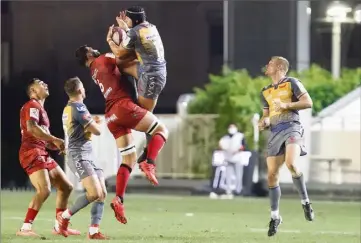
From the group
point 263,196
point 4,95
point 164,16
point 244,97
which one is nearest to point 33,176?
point 263,196

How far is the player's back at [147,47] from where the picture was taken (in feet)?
32.5

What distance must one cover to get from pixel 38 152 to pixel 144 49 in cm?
209

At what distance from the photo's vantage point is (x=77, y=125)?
1073 centimetres

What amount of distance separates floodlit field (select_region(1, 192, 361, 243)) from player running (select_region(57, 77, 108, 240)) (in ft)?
1.07

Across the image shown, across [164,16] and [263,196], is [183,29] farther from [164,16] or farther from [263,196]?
[263,196]

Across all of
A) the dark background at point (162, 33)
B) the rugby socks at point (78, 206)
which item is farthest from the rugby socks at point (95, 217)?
the dark background at point (162, 33)

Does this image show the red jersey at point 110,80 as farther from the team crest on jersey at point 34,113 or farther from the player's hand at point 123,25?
the team crest on jersey at point 34,113

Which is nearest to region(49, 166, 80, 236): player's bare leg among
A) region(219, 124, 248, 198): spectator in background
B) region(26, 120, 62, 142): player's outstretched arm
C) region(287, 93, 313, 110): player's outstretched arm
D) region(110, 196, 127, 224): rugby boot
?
region(26, 120, 62, 142): player's outstretched arm

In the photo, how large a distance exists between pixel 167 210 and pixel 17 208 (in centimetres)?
239

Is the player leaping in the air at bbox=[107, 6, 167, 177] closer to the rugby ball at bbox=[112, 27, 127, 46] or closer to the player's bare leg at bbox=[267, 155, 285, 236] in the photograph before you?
the rugby ball at bbox=[112, 27, 127, 46]

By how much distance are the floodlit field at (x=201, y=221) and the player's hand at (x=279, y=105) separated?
1.34 metres

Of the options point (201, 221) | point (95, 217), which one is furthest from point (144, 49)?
point (201, 221)

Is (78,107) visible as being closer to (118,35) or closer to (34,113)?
(34,113)

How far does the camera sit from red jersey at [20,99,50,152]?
1111cm
